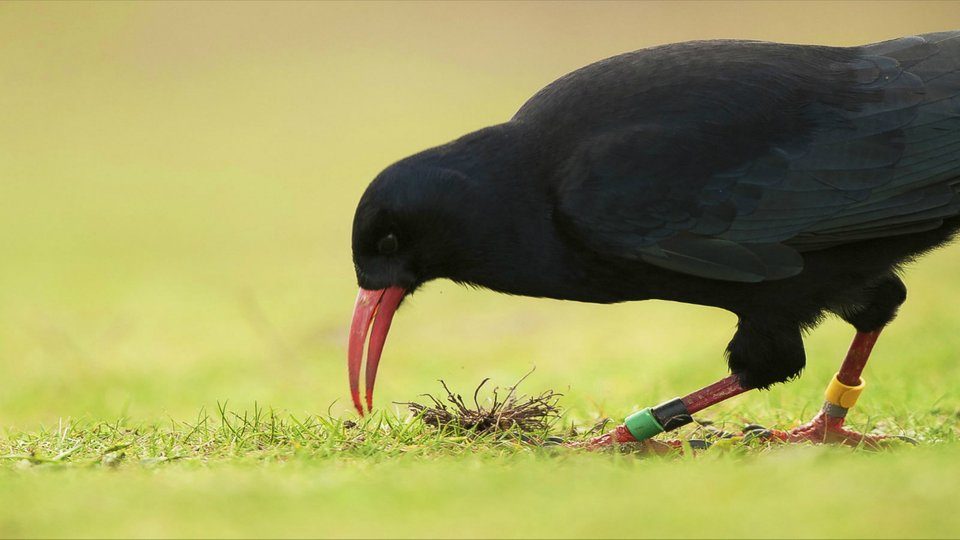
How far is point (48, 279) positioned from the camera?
44.5 feet

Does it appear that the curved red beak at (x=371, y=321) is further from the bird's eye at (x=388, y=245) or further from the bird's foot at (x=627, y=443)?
the bird's foot at (x=627, y=443)

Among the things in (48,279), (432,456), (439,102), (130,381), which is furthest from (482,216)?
(439,102)

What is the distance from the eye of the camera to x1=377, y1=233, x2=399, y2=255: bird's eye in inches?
208

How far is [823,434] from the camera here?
5.86 meters

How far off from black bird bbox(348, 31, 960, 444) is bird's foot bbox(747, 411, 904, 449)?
0.70ft

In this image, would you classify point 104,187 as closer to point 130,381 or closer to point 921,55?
point 130,381

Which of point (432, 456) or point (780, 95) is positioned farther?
point (780, 95)

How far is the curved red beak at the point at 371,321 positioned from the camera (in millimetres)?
5398

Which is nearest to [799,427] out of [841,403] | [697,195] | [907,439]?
[841,403]

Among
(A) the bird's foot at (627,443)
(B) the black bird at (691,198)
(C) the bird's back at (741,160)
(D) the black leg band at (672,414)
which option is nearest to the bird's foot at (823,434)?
(B) the black bird at (691,198)

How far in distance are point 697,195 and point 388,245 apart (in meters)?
1.31

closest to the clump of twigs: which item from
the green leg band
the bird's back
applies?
the green leg band

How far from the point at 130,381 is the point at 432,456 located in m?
5.01

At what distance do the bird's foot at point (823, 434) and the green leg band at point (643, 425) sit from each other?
1.57ft
